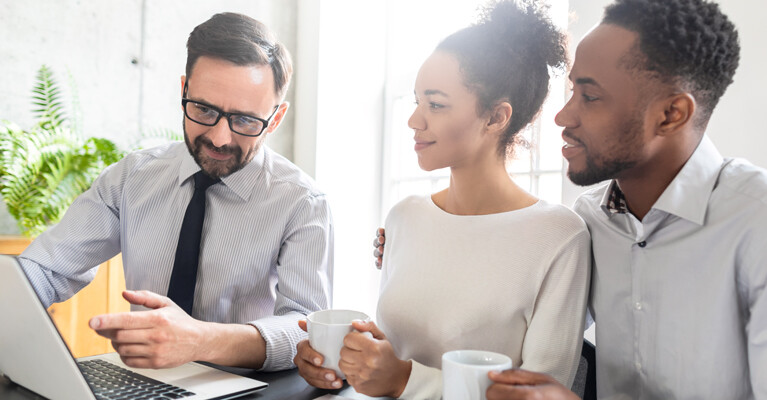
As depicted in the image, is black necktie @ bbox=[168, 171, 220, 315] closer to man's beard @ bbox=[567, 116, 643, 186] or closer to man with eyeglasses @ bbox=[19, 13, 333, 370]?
man with eyeglasses @ bbox=[19, 13, 333, 370]

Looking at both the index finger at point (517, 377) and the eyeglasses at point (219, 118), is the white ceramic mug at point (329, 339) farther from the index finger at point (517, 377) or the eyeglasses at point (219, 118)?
the eyeglasses at point (219, 118)

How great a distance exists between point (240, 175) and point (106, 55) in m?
2.31

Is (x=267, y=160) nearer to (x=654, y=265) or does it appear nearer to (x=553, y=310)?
(x=553, y=310)

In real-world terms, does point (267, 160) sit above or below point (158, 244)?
above

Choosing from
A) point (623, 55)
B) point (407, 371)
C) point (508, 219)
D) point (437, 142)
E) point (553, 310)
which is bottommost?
point (407, 371)

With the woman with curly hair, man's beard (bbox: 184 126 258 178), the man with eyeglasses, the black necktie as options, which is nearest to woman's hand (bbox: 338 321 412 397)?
the woman with curly hair

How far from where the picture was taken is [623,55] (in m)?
1.04

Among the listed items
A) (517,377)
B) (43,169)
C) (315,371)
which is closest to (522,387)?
(517,377)

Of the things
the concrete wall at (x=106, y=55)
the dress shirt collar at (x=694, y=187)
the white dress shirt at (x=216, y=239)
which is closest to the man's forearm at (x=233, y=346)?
the white dress shirt at (x=216, y=239)

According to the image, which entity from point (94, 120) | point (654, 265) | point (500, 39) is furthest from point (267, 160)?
point (94, 120)

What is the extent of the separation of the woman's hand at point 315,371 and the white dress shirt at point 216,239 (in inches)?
15.0

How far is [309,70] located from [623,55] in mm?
2951

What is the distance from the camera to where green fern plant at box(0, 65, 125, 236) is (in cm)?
267

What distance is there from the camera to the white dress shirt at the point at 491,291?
3.41 feet
